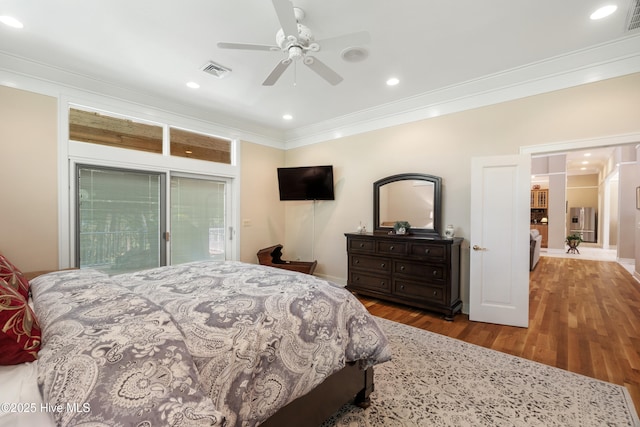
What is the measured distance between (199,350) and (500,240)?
3.44 metres

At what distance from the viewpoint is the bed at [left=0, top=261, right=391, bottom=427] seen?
0.80 metres

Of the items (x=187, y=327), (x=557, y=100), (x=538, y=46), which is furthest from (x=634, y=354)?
(x=187, y=327)

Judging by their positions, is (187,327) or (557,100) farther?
(557,100)

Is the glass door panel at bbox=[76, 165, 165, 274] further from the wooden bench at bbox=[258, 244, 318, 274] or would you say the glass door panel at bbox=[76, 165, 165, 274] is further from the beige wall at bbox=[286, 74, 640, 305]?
Answer: the beige wall at bbox=[286, 74, 640, 305]

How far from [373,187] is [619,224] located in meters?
7.16

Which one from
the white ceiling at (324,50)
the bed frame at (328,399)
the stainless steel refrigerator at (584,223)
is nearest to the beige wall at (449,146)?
the white ceiling at (324,50)

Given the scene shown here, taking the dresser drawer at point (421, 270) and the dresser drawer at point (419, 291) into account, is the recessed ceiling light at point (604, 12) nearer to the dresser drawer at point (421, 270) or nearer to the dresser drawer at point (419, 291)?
the dresser drawer at point (421, 270)

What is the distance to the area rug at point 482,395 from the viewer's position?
5.70 ft

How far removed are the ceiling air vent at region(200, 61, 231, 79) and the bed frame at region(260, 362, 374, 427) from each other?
3203 mm

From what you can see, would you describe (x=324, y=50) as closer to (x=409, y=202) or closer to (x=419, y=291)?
(x=409, y=202)

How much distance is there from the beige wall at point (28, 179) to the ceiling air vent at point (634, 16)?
5702 mm

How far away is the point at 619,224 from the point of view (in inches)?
265

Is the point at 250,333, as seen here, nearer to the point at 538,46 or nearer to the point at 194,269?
the point at 194,269

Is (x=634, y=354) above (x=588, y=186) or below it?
below
